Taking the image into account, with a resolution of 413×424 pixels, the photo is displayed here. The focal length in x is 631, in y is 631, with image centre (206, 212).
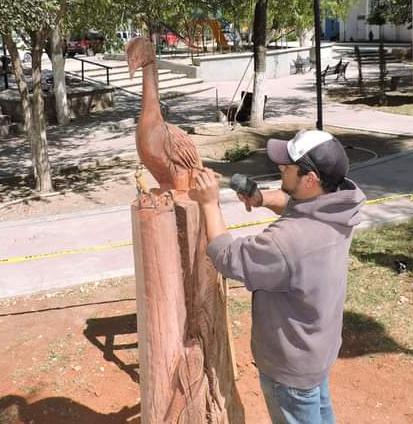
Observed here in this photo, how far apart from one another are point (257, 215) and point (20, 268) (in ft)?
10.4

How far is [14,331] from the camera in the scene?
564 centimetres

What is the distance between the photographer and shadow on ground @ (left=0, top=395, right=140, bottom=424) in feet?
14.1

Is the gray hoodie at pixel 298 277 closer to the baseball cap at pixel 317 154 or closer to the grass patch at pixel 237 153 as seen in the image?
the baseball cap at pixel 317 154

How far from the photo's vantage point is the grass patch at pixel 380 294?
5.22 metres

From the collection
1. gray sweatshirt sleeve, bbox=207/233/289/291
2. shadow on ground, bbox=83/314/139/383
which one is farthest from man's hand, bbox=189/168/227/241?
shadow on ground, bbox=83/314/139/383

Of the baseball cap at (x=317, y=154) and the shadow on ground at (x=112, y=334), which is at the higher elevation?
the baseball cap at (x=317, y=154)

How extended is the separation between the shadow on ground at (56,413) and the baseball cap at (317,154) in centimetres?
258

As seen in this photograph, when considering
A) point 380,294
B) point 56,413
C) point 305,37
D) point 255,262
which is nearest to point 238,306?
point 380,294

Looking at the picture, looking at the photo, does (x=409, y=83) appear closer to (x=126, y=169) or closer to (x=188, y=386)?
(x=126, y=169)

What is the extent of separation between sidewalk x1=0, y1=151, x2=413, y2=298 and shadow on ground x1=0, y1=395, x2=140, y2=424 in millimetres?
1640

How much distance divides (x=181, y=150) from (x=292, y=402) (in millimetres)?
1589

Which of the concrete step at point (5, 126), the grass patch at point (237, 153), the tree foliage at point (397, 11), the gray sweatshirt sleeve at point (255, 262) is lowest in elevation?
the grass patch at point (237, 153)

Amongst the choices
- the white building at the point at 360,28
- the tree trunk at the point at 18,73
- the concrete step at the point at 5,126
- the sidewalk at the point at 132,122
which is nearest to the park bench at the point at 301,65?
the sidewalk at the point at 132,122

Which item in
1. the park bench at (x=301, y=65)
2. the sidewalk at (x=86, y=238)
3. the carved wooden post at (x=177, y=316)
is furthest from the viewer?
the park bench at (x=301, y=65)
